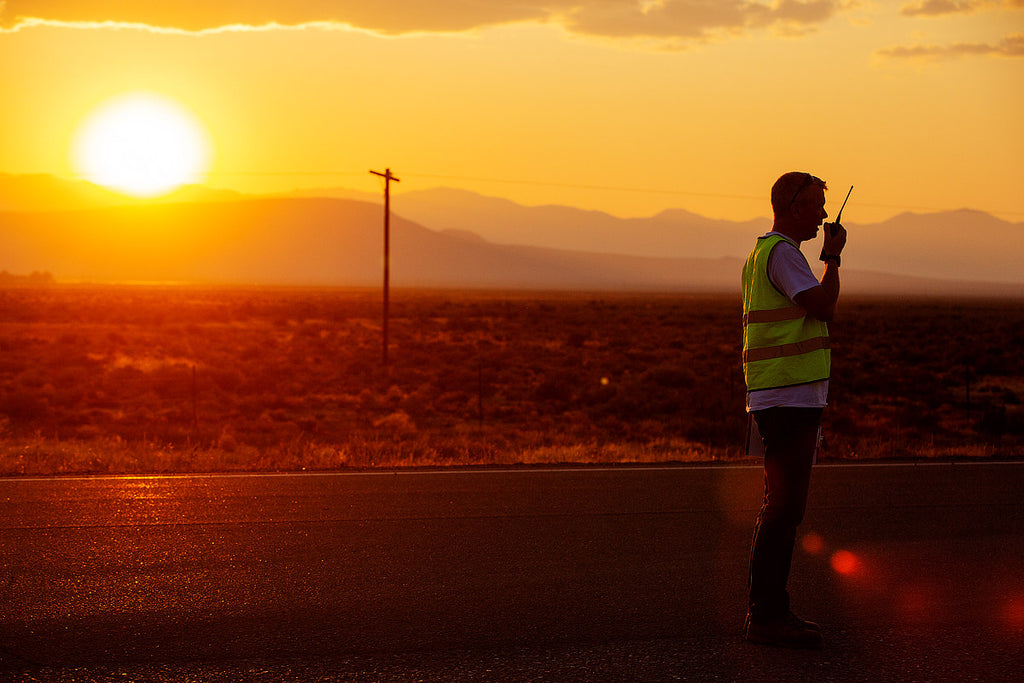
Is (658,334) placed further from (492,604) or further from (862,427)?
(492,604)

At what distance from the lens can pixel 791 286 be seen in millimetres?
4457

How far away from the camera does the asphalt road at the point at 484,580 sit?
14.4 feet

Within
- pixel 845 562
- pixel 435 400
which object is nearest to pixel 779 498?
pixel 845 562

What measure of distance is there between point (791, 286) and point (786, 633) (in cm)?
145

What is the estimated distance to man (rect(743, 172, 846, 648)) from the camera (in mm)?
4500

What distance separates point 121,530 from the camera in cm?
674

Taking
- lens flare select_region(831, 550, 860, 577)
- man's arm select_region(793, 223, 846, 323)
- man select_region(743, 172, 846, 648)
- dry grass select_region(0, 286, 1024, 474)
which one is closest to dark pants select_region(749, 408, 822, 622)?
man select_region(743, 172, 846, 648)

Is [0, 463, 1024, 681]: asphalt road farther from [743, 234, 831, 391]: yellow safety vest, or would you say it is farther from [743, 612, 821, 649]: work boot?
[743, 234, 831, 391]: yellow safety vest

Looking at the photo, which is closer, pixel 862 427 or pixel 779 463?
pixel 779 463

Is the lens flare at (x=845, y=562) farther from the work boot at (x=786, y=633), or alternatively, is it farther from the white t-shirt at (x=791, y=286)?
the white t-shirt at (x=791, y=286)

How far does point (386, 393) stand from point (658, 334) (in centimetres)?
2616

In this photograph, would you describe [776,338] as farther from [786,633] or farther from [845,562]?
[845,562]

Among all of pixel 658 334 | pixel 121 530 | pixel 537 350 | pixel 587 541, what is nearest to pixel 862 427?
pixel 587 541

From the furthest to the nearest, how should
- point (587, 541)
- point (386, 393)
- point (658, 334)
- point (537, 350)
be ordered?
1. point (658, 334)
2. point (537, 350)
3. point (386, 393)
4. point (587, 541)
